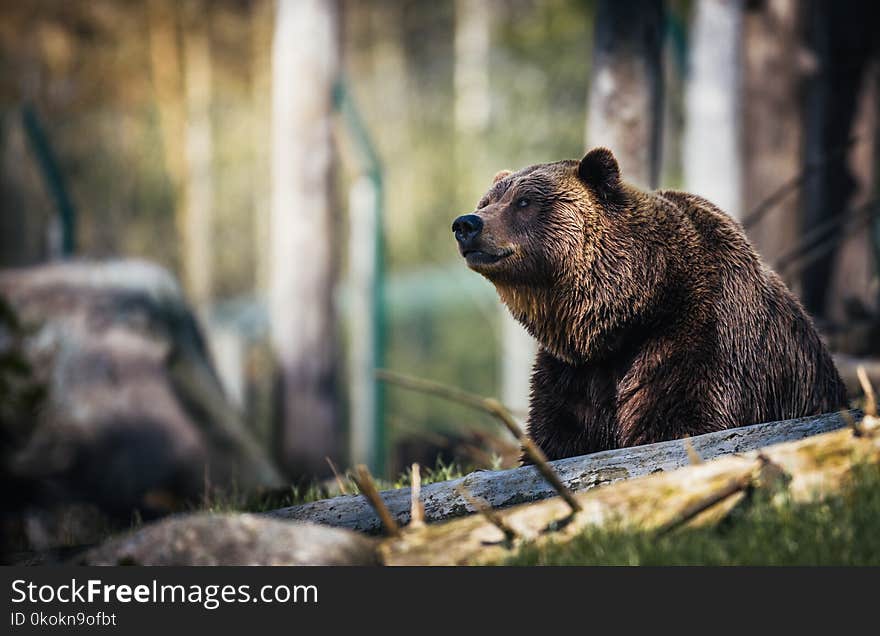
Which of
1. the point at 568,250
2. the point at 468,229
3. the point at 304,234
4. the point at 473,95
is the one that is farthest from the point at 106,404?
the point at 473,95

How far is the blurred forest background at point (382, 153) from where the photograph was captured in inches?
316

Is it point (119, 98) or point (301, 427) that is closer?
point (301, 427)

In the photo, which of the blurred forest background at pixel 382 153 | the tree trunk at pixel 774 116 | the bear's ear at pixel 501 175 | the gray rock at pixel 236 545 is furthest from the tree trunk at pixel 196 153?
the gray rock at pixel 236 545

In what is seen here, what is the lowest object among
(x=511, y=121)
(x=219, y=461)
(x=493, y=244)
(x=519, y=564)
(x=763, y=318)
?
(x=219, y=461)

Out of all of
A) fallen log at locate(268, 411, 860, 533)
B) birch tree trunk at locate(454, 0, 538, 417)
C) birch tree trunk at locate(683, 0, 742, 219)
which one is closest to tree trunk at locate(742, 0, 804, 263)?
birch tree trunk at locate(683, 0, 742, 219)

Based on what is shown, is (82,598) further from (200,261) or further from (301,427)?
(200,261)

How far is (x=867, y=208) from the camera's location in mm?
7141

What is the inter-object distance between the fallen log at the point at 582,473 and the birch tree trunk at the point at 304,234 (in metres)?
A: 5.11

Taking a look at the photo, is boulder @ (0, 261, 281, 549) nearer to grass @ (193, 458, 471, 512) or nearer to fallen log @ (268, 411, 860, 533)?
grass @ (193, 458, 471, 512)

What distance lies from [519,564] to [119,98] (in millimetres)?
19383

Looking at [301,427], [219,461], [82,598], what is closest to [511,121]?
[301,427]

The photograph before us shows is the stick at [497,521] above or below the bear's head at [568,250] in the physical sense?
below

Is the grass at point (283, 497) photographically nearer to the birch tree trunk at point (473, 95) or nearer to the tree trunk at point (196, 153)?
the birch tree trunk at point (473, 95)

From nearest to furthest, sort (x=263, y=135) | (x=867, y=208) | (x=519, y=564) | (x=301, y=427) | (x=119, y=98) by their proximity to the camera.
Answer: (x=519, y=564) < (x=867, y=208) < (x=301, y=427) < (x=119, y=98) < (x=263, y=135)
